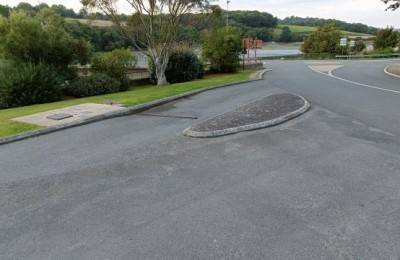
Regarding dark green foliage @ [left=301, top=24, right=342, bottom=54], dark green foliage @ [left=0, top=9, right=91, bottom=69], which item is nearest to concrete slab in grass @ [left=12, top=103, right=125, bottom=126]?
dark green foliage @ [left=0, top=9, right=91, bottom=69]

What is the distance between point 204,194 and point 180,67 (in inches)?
684

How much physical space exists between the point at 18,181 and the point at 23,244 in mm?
1904

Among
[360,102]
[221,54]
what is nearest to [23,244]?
[360,102]

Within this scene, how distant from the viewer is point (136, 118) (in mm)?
8820

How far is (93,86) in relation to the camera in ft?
51.5

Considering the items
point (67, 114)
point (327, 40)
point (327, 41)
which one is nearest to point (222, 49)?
point (67, 114)

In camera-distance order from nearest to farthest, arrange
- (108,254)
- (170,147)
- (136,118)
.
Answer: (108,254) → (170,147) → (136,118)

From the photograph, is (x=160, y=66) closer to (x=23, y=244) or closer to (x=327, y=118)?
(x=327, y=118)

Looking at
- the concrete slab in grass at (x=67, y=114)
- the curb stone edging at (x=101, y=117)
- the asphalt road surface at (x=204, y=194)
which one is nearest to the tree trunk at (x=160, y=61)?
the curb stone edging at (x=101, y=117)

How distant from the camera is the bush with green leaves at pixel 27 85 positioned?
13383mm

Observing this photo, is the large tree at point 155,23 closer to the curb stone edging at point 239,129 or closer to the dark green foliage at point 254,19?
the curb stone edging at point 239,129

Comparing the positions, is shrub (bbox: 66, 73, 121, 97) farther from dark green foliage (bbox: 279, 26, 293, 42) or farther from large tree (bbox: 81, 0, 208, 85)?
dark green foliage (bbox: 279, 26, 293, 42)

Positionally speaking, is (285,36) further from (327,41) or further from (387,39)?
(327,41)

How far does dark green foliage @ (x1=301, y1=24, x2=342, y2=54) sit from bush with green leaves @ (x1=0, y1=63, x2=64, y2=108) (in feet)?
178
